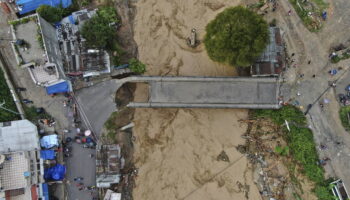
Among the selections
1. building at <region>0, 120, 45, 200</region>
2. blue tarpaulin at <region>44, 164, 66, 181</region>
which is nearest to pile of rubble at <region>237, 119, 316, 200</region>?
blue tarpaulin at <region>44, 164, 66, 181</region>

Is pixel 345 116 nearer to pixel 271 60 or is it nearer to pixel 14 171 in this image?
pixel 271 60

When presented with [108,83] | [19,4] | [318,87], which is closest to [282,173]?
[318,87]

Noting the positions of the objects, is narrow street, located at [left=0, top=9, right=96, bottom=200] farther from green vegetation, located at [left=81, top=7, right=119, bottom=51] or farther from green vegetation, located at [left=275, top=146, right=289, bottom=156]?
green vegetation, located at [left=275, top=146, right=289, bottom=156]

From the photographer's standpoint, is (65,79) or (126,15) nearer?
(65,79)

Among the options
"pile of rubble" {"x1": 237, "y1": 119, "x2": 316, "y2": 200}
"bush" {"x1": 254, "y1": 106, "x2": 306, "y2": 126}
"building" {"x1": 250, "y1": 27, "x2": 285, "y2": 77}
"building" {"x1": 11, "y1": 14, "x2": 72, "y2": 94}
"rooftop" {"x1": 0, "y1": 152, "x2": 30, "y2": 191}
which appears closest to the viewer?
"rooftop" {"x1": 0, "y1": 152, "x2": 30, "y2": 191}

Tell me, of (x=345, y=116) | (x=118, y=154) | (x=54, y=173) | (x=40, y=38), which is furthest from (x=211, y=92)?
(x=54, y=173)

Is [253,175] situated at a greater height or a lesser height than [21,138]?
lesser

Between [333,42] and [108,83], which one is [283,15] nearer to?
[333,42]
